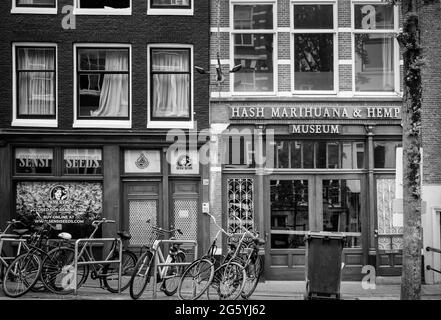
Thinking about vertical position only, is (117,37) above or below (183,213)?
above

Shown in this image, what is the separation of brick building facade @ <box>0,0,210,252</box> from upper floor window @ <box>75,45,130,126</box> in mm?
26

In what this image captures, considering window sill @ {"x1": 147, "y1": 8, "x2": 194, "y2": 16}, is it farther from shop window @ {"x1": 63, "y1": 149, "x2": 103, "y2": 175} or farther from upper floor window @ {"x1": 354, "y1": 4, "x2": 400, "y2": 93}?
upper floor window @ {"x1": 354, "y1": 4, "x2": 400, "y2": 93}

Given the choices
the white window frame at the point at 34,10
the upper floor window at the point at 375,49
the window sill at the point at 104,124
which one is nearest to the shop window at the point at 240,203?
the window sill at the point at 104,124

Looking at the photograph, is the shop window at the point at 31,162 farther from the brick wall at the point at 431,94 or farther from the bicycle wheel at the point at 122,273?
the brick wall at the point at 431,94

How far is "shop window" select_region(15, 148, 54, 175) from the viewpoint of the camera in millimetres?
15453

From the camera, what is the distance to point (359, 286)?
1455 centimetres

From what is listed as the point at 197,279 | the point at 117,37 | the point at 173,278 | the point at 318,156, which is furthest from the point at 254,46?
the point at 197,279

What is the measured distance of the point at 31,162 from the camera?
1547 cm

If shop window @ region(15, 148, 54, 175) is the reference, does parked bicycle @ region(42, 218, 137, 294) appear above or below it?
below

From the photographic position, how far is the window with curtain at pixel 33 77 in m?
15.7

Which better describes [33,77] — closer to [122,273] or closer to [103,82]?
[103,82]

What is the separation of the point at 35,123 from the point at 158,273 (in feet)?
20.4

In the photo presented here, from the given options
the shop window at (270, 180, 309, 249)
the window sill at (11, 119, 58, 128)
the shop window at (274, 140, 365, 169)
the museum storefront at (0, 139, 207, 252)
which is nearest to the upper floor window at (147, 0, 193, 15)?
the museum storefront at (0, 139, 207, 252)
